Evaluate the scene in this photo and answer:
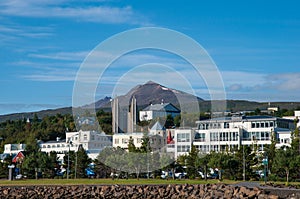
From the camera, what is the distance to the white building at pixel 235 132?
72125 millimetres

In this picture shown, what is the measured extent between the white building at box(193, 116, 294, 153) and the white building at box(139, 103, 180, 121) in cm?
1752

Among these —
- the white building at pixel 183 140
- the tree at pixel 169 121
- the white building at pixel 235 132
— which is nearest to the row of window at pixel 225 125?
the white building at pixel 235 132

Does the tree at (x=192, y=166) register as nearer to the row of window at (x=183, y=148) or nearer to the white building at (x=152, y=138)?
the white building at (x=152, y=138)

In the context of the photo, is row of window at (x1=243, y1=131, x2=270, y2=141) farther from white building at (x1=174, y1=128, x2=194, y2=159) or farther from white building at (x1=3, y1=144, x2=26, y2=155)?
white building at (x1=3, y1=144, x2=26, y2=155)

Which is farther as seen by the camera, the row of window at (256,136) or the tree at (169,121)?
the tree at (169,121)

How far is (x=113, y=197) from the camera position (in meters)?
35.5

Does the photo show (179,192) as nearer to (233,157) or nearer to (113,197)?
(113,197)

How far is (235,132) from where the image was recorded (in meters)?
73.2

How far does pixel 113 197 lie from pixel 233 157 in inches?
732

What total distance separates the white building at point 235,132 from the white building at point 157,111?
17521mm

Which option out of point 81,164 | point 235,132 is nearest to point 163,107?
point 235,132

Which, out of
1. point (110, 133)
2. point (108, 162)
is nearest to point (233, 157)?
point (108, 162)

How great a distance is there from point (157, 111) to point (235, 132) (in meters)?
29.6

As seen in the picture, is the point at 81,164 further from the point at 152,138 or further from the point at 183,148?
the point at 183,148
